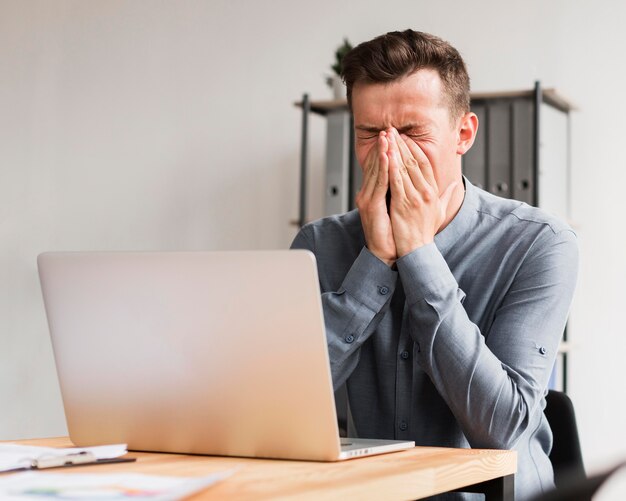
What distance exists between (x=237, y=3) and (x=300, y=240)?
197 centimetres

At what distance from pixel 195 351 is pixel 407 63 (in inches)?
28.3

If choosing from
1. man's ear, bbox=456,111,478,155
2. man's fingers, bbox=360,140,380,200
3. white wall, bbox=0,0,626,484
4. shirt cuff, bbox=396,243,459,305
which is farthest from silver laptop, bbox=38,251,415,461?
white wall, bbox=0,0,626,484

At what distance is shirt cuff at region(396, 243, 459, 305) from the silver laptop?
0.85 feet

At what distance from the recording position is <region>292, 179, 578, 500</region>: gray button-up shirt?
1249 mm

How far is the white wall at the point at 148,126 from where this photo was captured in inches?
131

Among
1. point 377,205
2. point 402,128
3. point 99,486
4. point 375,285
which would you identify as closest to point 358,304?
point 375,285

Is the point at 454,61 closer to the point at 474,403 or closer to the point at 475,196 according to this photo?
the point at 475,196

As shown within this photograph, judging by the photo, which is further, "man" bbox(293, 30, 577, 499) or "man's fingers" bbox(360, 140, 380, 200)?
"man's fingers" bbox(360, 140, 380, 200)

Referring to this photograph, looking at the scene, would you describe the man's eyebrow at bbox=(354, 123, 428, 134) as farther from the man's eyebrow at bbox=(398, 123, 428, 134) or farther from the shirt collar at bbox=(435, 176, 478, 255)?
the shirt collar at bbox=(435, 176, 478, 255)

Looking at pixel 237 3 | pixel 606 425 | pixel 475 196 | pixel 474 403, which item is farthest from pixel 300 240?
pixel 237 3

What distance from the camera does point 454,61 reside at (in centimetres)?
158

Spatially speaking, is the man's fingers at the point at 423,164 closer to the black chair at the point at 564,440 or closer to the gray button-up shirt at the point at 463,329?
the gray button-up shirt at the point at 463,329

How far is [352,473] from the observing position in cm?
89

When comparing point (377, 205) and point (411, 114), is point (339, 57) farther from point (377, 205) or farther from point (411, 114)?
point (377, 205)
